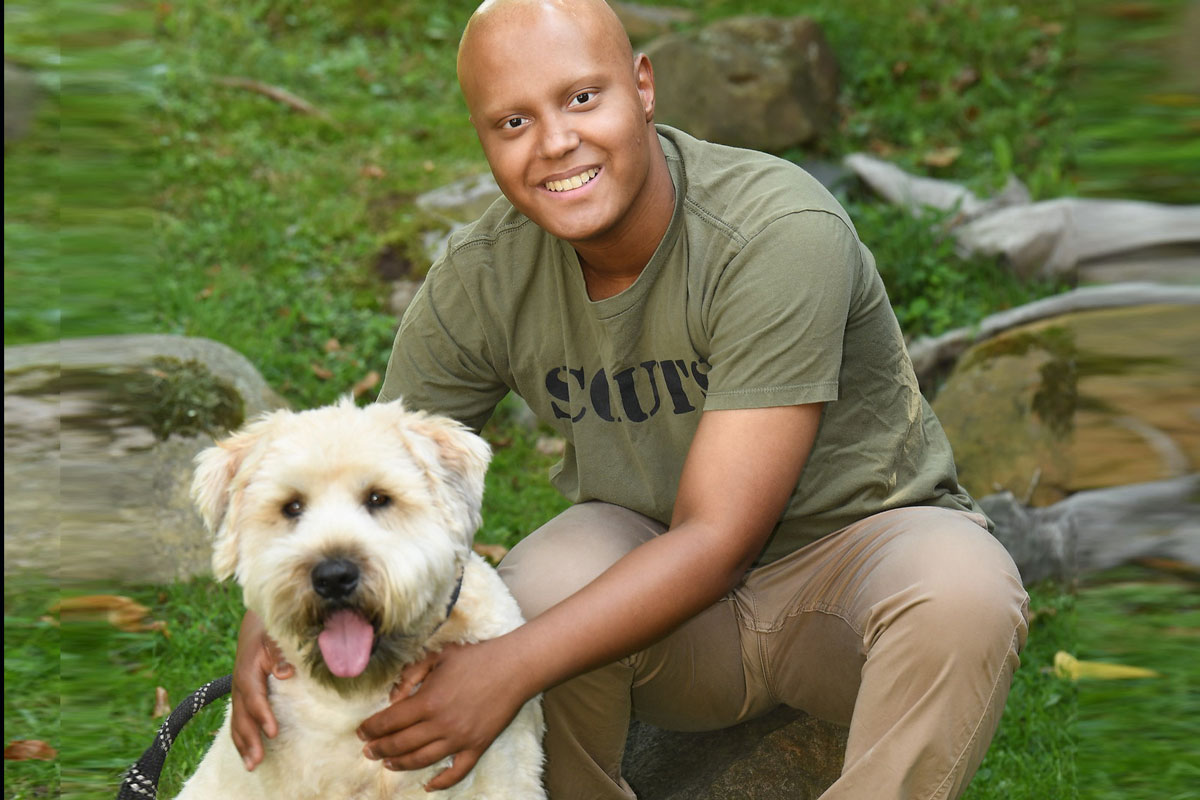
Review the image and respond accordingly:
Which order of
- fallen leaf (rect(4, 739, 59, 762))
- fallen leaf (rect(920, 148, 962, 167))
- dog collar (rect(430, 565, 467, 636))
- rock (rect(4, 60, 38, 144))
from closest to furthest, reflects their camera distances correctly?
dog collar (rect(430, 565, 467, 636)) < rock (rect(4, 60, 38, 144)) < fallen leaf (rect(4, 739, 59, 762)) < fallen leaf (rect(920, 148, 962, 167))

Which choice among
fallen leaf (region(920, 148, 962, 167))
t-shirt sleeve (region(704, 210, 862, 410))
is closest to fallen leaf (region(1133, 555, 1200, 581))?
t-shirt sleeve (region(704, 210, 862, 410))

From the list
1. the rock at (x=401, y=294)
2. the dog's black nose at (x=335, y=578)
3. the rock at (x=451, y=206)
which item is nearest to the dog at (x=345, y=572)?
the dog's black nose at (x=335, y=578)

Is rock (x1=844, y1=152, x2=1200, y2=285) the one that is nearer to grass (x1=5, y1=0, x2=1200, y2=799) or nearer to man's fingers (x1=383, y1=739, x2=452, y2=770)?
grass (x1=5, y1=0, x2=1200, y2=799)

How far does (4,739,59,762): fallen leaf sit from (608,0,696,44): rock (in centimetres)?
777

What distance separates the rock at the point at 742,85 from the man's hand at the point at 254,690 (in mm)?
6148

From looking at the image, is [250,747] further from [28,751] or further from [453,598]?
[28,751]

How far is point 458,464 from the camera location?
267cm

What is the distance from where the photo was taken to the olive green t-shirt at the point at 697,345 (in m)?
2.83

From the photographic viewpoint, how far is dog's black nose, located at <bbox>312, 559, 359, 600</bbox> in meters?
2.38

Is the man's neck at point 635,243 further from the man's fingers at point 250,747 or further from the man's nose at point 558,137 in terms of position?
the man's fingers at point 250,747

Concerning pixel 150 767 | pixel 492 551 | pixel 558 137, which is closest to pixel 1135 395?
pixel 558 137

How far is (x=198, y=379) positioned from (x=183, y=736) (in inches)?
77.0

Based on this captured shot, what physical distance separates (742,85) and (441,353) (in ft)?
18.4

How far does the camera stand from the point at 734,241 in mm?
2955
